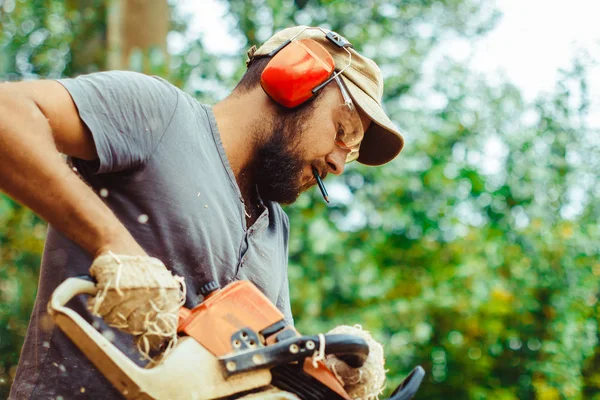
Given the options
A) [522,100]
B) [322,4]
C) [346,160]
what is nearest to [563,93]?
[522,100]

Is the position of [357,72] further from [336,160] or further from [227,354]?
[227,354]

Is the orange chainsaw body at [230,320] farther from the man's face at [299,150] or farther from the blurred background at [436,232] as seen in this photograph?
the blurred background at [436,232]

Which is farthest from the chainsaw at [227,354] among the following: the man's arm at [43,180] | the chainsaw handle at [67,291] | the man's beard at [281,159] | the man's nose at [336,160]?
the man's nose at [336,160]

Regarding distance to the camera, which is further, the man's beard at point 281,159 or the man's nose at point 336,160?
the man's nose at point 336,160

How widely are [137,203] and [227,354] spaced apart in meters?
0.44

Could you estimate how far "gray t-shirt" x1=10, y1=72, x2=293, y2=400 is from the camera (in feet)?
4.98

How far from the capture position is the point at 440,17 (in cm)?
584

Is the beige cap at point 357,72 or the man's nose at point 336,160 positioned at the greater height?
the beige cap at point 357,72

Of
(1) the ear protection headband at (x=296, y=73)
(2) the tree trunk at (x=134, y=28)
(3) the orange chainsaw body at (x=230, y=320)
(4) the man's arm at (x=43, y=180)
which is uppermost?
(4) the man's arm at (x=43, y=180)

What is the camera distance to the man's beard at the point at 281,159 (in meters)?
1.98

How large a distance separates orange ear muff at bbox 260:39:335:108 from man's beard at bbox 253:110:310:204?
0.06 meters

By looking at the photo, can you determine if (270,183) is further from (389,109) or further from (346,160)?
(389,109)

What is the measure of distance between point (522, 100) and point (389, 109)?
4.10 feet

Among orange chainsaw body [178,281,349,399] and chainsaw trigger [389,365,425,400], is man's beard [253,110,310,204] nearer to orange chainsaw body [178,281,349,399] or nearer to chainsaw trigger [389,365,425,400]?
orange chainsaw body [178,281,349,399]
